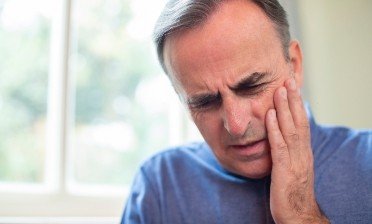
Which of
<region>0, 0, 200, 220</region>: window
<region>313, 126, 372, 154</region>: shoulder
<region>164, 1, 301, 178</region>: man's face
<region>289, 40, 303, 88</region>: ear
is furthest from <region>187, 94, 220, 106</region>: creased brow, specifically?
<region>0, 0, 200, 220</region>: window

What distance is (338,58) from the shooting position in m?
1.28

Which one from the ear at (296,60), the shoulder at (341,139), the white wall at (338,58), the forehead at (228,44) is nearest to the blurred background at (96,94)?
the white wall at (338,58)

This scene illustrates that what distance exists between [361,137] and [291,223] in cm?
37

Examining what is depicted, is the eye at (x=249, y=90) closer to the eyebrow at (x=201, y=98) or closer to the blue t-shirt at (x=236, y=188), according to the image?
the eyebrow at (x=201, y=98)

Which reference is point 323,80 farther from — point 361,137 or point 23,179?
point 23,179

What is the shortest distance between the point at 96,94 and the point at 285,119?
956mm

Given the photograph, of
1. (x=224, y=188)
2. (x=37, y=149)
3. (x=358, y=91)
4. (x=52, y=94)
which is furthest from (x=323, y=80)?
(x=37, y=149)

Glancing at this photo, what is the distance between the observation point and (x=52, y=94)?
153cm

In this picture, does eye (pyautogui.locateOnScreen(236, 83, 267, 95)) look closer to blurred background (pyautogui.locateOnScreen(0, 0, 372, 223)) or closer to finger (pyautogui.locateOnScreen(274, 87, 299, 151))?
finger (pyautogui.locateOnScreen(274, 87, 299, 151))

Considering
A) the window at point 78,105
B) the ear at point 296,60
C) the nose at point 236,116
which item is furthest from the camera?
the window at point 78,105

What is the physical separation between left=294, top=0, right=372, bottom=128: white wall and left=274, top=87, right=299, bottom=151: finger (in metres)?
0.41

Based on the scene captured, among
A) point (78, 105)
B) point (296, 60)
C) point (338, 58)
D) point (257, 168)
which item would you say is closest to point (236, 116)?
point (257, 168)

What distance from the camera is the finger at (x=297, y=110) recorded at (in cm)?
92

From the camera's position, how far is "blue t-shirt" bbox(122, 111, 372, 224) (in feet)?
3.20
